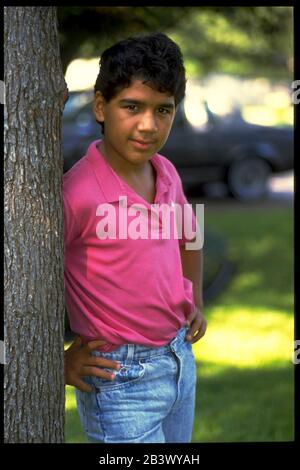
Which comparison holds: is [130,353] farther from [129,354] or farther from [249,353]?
[249,353]

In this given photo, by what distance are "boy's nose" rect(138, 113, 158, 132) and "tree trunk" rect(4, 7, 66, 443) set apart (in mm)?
233

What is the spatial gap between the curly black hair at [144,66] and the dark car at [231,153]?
33.0ft

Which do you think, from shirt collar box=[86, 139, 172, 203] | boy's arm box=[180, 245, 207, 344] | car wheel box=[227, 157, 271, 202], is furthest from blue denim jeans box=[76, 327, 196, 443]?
car wheel box=[227, 157, 271, 202]

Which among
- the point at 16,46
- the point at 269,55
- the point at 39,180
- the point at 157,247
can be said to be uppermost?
the point at 269,55

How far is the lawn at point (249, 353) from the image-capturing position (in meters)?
4.75

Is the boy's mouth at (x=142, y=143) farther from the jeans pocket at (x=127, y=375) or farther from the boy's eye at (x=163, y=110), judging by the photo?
the jeans pocket at (x=127, y=375)

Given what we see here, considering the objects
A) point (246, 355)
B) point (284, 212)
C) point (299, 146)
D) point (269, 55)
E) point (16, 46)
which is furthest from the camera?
point (269, 55)

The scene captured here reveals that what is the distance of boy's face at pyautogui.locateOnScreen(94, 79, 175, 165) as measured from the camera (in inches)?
106

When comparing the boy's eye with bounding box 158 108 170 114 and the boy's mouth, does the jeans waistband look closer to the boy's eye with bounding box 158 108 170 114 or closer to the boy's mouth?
the boy's mouth

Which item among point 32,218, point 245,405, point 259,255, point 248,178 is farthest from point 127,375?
point 248,178

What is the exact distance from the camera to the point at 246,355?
615 centimetres

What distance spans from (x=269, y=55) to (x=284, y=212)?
4132mm

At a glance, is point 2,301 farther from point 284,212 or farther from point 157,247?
point 284,212
